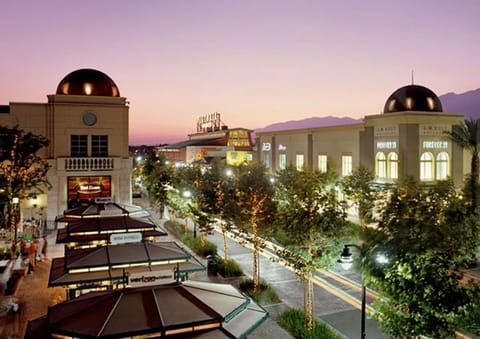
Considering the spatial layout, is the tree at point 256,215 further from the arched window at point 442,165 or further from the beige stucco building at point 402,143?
the arched window at point 442,165

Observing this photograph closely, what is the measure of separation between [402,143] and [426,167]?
306cm

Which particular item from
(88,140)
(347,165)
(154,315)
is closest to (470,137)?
(347,165)

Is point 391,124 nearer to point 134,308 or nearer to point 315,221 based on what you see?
point 315,221

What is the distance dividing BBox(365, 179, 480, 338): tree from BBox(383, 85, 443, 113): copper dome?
3195cm

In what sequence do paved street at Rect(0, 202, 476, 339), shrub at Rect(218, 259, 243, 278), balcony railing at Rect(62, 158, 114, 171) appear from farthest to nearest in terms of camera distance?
balcony railing at Rect(62, 158, 114, 171) → shrub at Rect(218, 259, 243, 278) → paved street at Rect(0, 202, 476, 339)

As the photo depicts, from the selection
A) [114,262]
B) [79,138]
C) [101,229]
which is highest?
[79,138]

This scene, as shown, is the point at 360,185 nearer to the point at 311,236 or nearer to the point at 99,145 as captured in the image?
the point at 311,236

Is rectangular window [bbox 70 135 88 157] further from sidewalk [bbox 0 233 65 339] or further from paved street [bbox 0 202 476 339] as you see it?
sidewalk [bbox 0 233 65 339]

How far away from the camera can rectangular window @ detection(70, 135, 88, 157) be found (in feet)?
120

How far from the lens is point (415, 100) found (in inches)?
1585

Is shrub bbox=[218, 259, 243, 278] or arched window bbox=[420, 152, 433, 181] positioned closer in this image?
shrub bbox=[218, 259, 243, 278]

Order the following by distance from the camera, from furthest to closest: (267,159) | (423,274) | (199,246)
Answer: (267,159), (199,246), (423,274)

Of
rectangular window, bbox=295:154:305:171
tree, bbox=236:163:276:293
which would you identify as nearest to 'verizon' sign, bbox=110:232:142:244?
tree, bbox=236:163:276:293

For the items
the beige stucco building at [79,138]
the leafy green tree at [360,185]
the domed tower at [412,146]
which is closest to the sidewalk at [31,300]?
the beige stucco building at [79,138]
